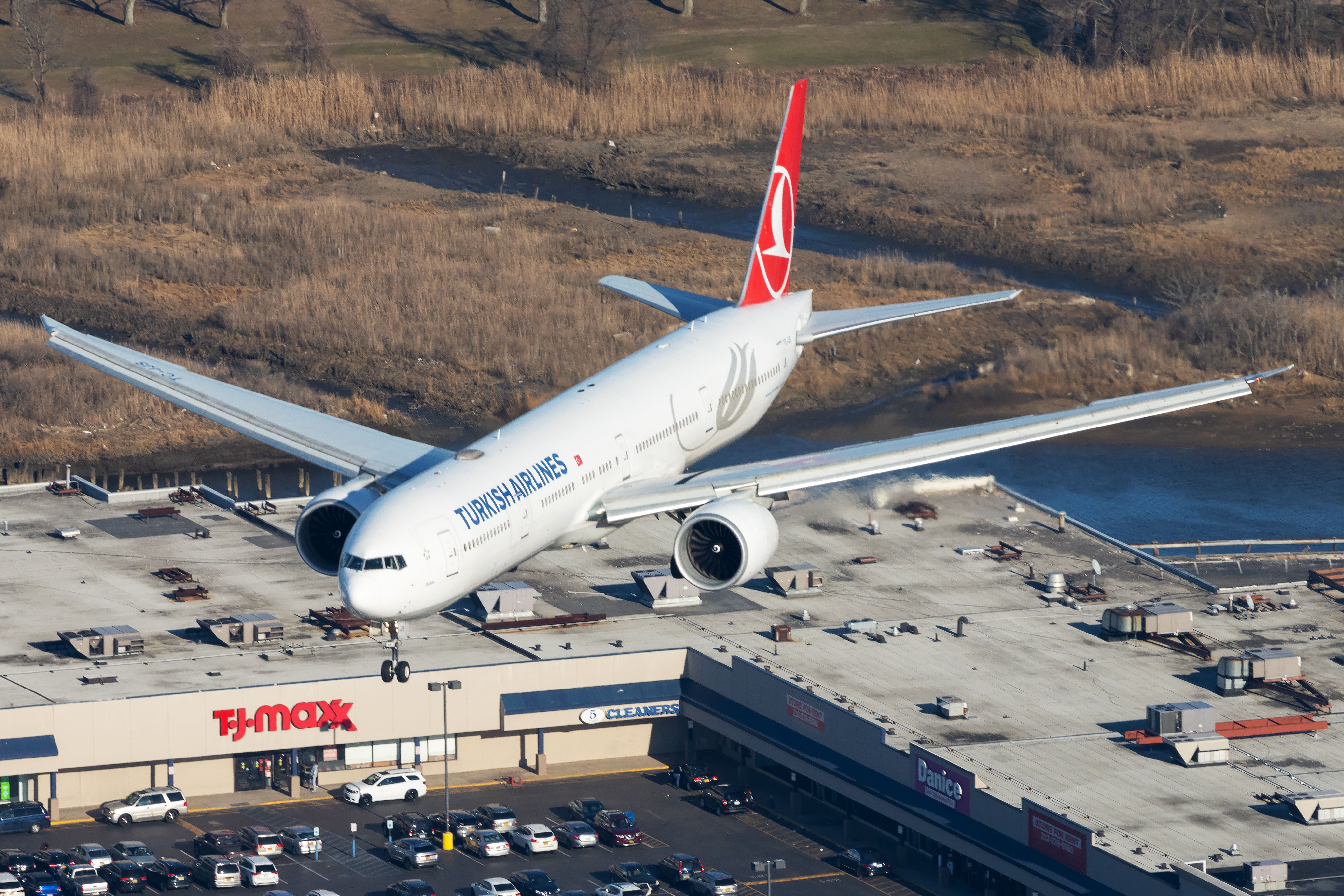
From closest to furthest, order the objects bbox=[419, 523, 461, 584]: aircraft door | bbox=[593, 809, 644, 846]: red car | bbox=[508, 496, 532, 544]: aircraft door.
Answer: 1. bbox=[419, 523, 461, 584]: aircraft door
2. bbox=[508, 496, 532, 544]: aircraft door
3. bbox=[593, 809, 644, 846]: red car

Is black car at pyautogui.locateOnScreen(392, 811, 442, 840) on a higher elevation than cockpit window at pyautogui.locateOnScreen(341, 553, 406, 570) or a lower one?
lower

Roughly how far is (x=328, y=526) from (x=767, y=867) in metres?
21.6

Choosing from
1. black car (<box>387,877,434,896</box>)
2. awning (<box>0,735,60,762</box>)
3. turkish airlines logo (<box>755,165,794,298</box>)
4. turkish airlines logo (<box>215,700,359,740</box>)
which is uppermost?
turkish airlines logo (<box>755,165,794,298</box>)

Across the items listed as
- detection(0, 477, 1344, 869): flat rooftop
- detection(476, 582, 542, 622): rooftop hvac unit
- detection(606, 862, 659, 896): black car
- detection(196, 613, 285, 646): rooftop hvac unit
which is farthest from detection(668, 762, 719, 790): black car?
detection(196, 613, 285, 646): rooftop hvac unit

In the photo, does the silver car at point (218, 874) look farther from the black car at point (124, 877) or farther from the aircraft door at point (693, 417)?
the aircraft door at point (693, 417)

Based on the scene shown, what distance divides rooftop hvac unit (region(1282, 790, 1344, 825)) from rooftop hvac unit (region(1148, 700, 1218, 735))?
7802 millimetres

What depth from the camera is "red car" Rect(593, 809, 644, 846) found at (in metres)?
84.2

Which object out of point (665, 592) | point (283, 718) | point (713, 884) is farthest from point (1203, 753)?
point (283, 718)

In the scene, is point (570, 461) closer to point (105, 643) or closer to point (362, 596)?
point (362, 596)

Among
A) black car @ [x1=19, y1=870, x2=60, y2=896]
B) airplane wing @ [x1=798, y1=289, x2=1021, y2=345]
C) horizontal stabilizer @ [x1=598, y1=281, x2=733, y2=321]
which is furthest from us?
horizontal stabilizer @ [x1=598, y1=281, x2=733, y2=321]

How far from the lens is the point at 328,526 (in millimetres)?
74938

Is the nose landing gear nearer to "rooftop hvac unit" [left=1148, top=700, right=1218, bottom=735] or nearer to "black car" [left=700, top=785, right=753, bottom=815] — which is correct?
"black car" [left=700, top=785, right=753, bottom=815]

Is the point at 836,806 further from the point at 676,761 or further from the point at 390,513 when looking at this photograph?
the point at 390,513

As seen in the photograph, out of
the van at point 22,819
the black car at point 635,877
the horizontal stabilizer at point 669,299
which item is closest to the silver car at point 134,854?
the van at point 22,819
